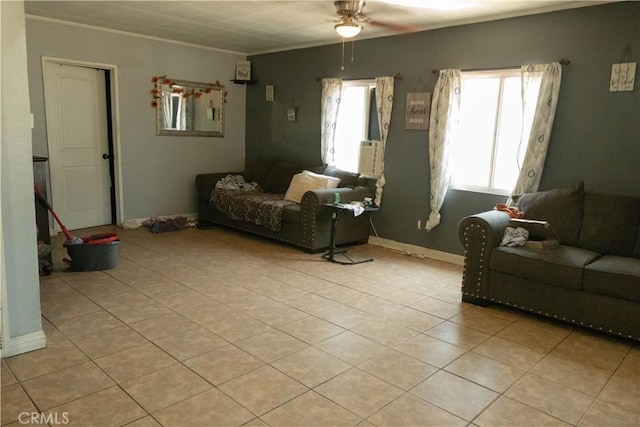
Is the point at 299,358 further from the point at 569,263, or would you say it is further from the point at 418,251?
the point at 418,251

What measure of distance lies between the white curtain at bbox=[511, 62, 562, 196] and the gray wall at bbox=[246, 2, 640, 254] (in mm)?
84

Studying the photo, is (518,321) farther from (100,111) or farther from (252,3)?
(100,111)

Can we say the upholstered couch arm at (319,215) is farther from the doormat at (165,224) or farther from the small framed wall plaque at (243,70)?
the small framed wall plaque at (243,70)

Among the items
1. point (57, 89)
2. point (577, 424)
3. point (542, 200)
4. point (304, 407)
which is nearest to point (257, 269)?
point (304, 407)

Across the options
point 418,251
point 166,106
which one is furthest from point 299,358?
point 166,106

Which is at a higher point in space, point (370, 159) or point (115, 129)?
point (115, 129)

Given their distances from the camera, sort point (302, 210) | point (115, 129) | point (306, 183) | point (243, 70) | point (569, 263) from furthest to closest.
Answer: point (243, 70), point (115, 129), point (306, 183), point (302, 210), point (569, 263)

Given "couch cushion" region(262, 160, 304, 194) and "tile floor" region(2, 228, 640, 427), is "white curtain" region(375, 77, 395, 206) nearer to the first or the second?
"couch cushion" region(262, 160, 304, 194)

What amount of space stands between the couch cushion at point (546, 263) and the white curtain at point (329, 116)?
9.44ft

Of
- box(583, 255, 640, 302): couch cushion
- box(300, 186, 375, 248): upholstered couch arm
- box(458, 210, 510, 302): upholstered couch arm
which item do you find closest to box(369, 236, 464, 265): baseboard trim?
box(300, 186, 375, 248): upholstered couch arm

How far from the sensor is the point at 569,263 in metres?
3.18

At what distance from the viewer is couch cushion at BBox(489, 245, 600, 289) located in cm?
316

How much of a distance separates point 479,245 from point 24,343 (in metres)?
3.16

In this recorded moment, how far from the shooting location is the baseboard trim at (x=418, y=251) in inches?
193
